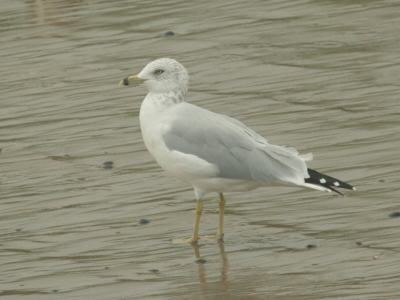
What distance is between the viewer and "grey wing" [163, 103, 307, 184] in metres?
7.25

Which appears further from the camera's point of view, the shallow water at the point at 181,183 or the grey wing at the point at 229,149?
the grey wing at the point at 229,149

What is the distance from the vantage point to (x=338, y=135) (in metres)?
9.23

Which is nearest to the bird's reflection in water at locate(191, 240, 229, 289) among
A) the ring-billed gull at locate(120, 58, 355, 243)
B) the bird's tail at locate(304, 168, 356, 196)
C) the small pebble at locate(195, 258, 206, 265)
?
the small pebble at locate(195, 258, 206, 265)

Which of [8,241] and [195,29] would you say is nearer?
[8,241]

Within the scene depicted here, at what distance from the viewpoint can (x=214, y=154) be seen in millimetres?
7332

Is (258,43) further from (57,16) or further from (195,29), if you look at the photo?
(57,16)

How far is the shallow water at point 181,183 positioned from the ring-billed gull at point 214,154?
353 millimetres

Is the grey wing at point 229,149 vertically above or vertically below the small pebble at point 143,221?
above

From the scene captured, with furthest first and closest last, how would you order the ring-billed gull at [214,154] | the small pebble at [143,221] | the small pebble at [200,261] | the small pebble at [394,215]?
1. the small pebble at [143,221]
2. the ring-billed gull at [214,154]
3. the small pebble at [394,215]
4. the small pebble at [200,261]

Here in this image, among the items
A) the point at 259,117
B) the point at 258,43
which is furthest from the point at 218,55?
the point at 259,117

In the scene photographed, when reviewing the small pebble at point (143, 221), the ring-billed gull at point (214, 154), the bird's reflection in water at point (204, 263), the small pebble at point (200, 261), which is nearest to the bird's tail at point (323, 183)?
the ring-billed gull at point (214, 154)

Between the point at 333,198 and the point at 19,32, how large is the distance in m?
7.36

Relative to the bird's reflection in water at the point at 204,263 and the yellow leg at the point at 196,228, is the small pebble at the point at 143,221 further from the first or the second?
the bird's reflection in water at the point at 204,263

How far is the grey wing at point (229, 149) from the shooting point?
23.8ft
